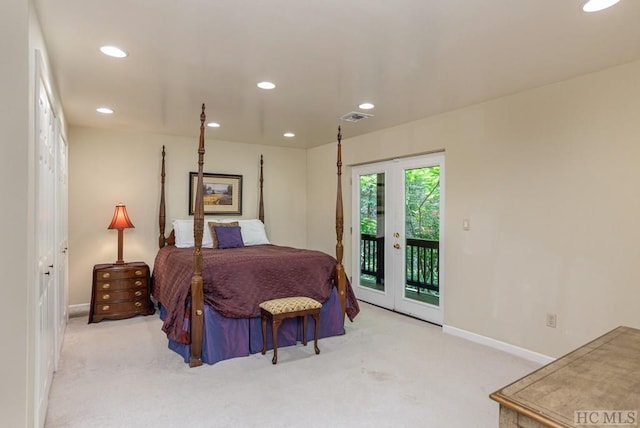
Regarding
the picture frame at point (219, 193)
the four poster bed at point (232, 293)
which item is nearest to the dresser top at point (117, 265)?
the four poster bed at point (232, 293)

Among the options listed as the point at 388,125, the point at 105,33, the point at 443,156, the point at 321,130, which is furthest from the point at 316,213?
the point at 105,33

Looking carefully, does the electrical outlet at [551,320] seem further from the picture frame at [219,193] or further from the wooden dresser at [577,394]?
the picture frame at [219,193]

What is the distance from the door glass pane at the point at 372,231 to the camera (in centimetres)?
509

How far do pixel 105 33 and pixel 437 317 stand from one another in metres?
3.99

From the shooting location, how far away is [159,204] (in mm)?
5066

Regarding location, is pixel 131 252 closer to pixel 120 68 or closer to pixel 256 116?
pixel 256 116

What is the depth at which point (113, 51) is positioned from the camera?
2.47m

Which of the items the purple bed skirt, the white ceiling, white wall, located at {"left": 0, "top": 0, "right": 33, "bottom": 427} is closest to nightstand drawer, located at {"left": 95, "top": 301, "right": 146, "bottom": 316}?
the purple bed skirt

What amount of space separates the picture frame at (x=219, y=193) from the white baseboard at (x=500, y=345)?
11.1 ft

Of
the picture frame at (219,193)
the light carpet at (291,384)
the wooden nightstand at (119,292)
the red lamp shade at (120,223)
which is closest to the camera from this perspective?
the light carpet at (291,384)

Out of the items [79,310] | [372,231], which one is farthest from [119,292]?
[372,231]

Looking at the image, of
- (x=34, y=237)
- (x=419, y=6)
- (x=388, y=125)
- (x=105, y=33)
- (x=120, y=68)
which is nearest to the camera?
(x=34, y=237)

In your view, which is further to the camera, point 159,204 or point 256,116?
point 159,204

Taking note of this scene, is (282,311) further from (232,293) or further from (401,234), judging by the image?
(401,234)
